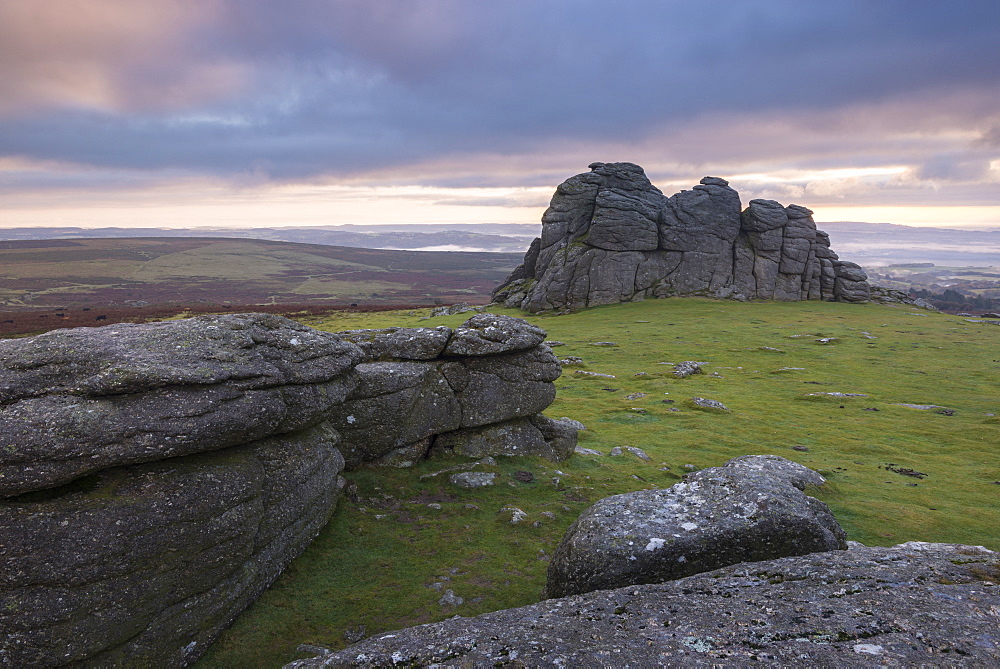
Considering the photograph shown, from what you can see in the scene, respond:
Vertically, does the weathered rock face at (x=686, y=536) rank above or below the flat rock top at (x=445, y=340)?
below

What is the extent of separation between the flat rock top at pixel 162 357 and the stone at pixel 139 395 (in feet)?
0.08

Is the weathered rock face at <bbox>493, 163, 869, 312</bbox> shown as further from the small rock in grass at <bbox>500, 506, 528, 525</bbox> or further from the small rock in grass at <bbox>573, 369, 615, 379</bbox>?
the small rock in grass at <bbox>500, 506, 528, 525</bbox>

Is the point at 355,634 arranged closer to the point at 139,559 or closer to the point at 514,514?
the point at 139,559

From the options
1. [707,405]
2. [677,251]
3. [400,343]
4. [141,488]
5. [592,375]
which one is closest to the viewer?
[141,488]

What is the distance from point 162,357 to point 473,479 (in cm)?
1188

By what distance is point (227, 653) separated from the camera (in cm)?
1192

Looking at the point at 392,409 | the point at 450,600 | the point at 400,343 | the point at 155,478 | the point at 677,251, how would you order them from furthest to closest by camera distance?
the point at 677,251, the point at 400,343, the point at 392,409, the point at 450,600, the point at 155,478

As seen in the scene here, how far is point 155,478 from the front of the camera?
1190 centimetres

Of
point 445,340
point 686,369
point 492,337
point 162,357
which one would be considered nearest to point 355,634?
point 162,357

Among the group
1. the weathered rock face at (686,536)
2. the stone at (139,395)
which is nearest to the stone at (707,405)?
the weathered rock face at (686,536)

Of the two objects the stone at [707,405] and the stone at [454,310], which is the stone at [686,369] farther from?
the stone at [454,310]

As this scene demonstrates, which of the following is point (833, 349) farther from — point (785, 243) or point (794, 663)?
point (794, 663)

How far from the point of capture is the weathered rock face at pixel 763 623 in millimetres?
7055

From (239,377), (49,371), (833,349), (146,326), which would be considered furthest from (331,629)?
(833,349)
